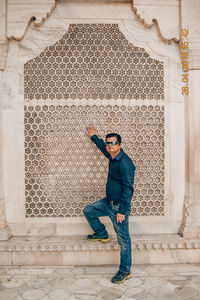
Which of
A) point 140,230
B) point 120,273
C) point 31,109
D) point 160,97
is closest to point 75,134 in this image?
point 31,109

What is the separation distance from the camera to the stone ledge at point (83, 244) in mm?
3207

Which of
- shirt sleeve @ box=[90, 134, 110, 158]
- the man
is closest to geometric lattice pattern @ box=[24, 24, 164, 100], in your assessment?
shirt sleeve @ box=[90, 134, 110, 158]

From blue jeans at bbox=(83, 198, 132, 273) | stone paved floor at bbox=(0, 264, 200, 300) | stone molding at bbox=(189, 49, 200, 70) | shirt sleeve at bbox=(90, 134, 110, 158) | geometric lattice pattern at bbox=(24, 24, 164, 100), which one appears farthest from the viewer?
geometric lattice pattern at bbox=(24, 24, 164, 100)

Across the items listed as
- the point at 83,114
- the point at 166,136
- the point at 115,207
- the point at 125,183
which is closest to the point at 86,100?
the point at 83,114

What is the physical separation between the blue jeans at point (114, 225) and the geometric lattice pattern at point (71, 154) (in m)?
0.34

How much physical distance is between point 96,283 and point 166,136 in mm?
1994

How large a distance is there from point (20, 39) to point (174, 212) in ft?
9.98

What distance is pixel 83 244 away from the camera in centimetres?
322

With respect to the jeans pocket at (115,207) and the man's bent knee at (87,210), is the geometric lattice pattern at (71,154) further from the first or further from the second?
the jeans pocket at (115,207)

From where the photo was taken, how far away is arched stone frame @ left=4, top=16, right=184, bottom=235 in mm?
3432

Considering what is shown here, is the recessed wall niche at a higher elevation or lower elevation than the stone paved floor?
higher

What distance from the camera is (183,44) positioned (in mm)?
3389

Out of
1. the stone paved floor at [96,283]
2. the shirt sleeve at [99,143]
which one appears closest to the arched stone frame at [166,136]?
the stone paved floor at [96,283]

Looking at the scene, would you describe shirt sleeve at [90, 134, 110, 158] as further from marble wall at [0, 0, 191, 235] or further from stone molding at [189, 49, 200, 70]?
stone molding at [189, 49, 200, 70]
